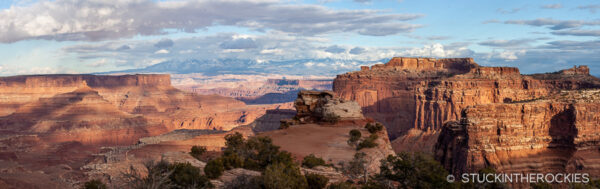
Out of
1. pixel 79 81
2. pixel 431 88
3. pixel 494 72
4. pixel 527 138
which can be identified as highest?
pixel 494 72

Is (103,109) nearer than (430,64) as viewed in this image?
No

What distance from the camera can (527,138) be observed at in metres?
35.0

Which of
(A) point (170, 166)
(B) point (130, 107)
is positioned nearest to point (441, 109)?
(A) point (170, 166)

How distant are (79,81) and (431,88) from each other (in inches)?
4805

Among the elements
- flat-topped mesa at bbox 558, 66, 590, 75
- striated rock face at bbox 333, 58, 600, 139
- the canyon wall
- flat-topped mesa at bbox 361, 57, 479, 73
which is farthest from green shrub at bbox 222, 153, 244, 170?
the canyon wall

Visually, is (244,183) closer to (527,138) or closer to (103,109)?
(527,138)

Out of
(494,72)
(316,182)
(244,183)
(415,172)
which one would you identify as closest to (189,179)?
(244,183)

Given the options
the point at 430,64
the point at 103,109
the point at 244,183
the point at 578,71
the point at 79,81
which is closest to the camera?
the point at 244,183

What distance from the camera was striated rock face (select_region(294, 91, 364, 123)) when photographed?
31344 millimetres

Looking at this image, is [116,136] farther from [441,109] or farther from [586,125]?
[586,125]

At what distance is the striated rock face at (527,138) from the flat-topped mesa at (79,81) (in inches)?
5229

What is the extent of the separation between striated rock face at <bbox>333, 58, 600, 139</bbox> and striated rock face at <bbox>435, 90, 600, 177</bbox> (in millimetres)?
24396

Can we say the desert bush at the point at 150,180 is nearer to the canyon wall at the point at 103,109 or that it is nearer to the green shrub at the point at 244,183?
the green shrub at the point at 244,183

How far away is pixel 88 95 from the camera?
114438mm
